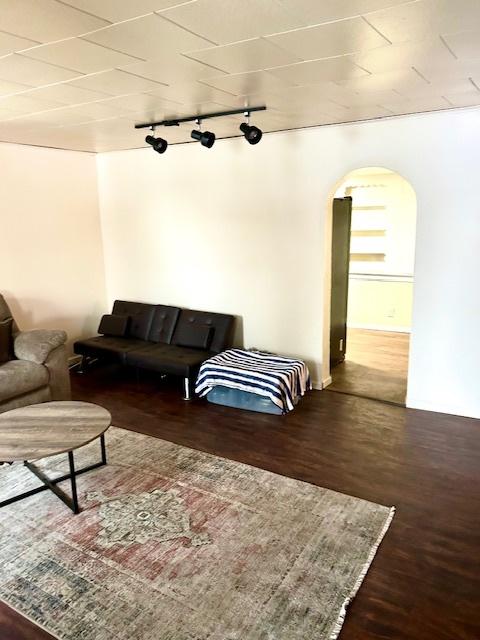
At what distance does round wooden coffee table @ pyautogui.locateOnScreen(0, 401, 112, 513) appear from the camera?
247 cm

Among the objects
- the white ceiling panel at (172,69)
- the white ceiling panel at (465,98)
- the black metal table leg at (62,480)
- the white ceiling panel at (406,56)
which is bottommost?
the black metal table leg at (62,480)

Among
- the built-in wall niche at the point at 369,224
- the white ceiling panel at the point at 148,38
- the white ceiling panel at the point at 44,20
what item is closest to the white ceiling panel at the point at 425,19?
the white ceiling panel at the point at 148,38

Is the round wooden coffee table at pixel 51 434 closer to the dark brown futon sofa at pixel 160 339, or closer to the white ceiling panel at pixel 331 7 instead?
the dark brown futon sofa at pixel 160 339

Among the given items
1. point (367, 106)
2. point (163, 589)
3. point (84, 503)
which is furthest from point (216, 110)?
point (163, 589)

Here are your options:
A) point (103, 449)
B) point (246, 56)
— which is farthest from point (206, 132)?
point (103, 449)

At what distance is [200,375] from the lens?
425 cm

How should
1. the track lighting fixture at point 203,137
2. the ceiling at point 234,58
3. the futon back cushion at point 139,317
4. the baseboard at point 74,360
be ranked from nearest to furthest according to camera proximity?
1. the ceiling at point 234,58
2. the track lighting fixture at point 203,137
3. the futon back cushion at point 139,317
4. the baseboard at point 74,360

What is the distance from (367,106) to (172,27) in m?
1.88

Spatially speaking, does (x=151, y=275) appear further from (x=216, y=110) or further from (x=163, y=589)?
(x=163, y=589)

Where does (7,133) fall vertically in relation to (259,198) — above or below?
above

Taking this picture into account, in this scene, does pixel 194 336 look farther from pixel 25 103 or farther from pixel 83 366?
pixel 25 103

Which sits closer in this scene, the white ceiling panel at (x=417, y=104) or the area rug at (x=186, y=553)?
the area rug at (x=186, y=553)

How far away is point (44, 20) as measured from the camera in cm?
179

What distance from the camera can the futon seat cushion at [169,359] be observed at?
13.9ft
